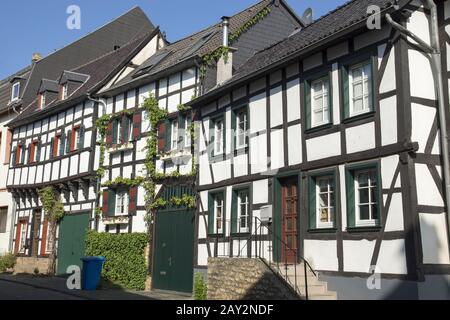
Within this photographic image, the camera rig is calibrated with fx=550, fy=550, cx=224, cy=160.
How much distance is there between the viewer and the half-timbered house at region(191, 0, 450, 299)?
10.1 metres

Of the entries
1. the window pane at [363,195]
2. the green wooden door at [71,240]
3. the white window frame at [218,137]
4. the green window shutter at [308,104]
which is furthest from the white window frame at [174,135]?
the window pane at [363,195]

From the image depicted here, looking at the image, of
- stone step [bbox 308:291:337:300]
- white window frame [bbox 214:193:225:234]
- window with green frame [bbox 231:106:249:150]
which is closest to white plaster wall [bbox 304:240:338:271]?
stone step [bbox 308:291:337:300]

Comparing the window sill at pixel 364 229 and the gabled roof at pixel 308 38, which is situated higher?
the gabled roof at pixel 308 38

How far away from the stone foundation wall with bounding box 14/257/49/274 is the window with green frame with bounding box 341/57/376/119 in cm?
1621

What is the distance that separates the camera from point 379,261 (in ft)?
33.9

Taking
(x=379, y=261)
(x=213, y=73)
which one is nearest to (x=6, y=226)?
(x=213, y=73)

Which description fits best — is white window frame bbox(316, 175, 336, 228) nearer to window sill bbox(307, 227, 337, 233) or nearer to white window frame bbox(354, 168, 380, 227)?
window sill bbox(307, 227, 337, 233)

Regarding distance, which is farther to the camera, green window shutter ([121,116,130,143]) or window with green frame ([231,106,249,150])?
green window shutter ([121,116,130,143])

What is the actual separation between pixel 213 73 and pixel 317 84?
540 cm

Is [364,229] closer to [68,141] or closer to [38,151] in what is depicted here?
[68,141]

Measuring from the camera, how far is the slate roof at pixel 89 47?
28.8m

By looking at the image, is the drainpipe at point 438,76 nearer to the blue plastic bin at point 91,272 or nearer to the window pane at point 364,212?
the window pane at point 364,212

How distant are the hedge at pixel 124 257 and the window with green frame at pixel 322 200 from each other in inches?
298

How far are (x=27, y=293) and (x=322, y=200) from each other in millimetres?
9270
